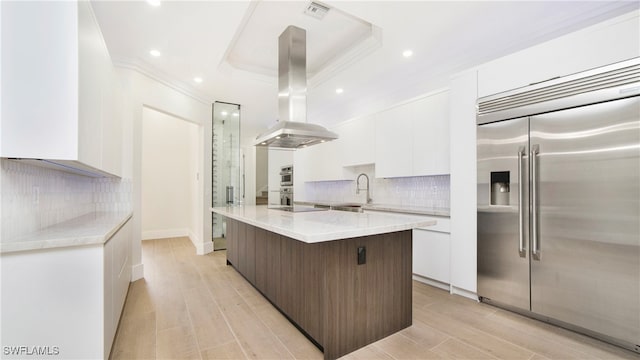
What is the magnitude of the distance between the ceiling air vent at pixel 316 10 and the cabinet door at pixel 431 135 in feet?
5.24

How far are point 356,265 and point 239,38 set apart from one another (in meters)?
2.86

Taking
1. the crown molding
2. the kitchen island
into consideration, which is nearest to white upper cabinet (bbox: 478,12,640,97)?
the kitchen island

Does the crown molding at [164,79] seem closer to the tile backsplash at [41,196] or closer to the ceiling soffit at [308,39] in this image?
the ceiling soffit at [308,39]

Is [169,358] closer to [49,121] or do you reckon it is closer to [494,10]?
[49,121]

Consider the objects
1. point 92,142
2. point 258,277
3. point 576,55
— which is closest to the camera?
point 92,142

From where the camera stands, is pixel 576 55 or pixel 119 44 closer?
pixel 576 55

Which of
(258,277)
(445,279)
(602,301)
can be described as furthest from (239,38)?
(602,301)

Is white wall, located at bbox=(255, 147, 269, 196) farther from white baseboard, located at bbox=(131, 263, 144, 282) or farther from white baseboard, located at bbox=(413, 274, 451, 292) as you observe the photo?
white baseboard, located at bbox=(413, 274, 451, 292)

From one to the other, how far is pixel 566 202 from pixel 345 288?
183 centimetres

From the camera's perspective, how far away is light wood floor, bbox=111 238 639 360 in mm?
1854

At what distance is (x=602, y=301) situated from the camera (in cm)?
197

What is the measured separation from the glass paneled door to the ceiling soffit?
1328 mm

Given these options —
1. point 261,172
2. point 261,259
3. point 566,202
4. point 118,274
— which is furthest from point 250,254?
point 261,172

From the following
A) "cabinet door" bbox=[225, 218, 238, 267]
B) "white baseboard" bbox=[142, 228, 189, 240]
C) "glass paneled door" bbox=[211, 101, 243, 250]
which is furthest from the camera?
"white baseboard" bbox=[142, 228, 189, 240]
